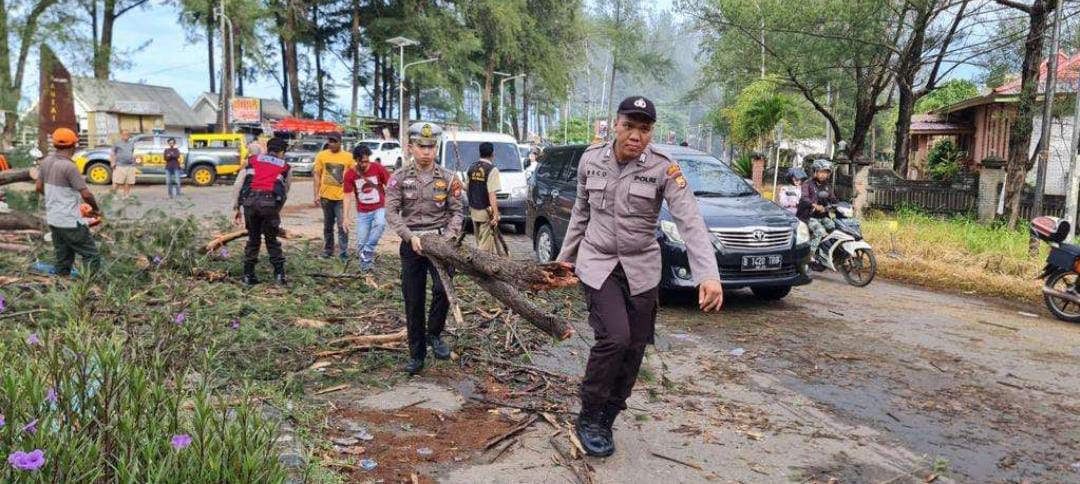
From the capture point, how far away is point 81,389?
8.61ft

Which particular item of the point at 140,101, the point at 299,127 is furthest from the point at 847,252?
the point at 140,101

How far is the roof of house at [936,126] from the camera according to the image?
25836mm

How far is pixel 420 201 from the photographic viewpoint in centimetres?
558

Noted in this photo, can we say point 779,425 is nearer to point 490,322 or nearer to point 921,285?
point 490,322

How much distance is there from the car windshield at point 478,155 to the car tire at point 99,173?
1438cm

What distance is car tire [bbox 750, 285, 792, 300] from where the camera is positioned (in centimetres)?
848

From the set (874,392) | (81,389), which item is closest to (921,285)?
(874,392)

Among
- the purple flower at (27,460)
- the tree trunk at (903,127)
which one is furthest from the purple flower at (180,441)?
the tree trunk at (903,127)

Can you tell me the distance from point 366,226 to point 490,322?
2.84 m

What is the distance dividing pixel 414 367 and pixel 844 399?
300cm

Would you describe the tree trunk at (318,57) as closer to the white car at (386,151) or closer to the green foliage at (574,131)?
the white car at (386,151)

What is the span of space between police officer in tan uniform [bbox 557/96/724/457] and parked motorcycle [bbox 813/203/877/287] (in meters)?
6.75

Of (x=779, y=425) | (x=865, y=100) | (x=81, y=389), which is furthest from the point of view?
(x=865, y=100)

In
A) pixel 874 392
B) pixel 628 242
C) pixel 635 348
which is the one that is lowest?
pixel 874 392
